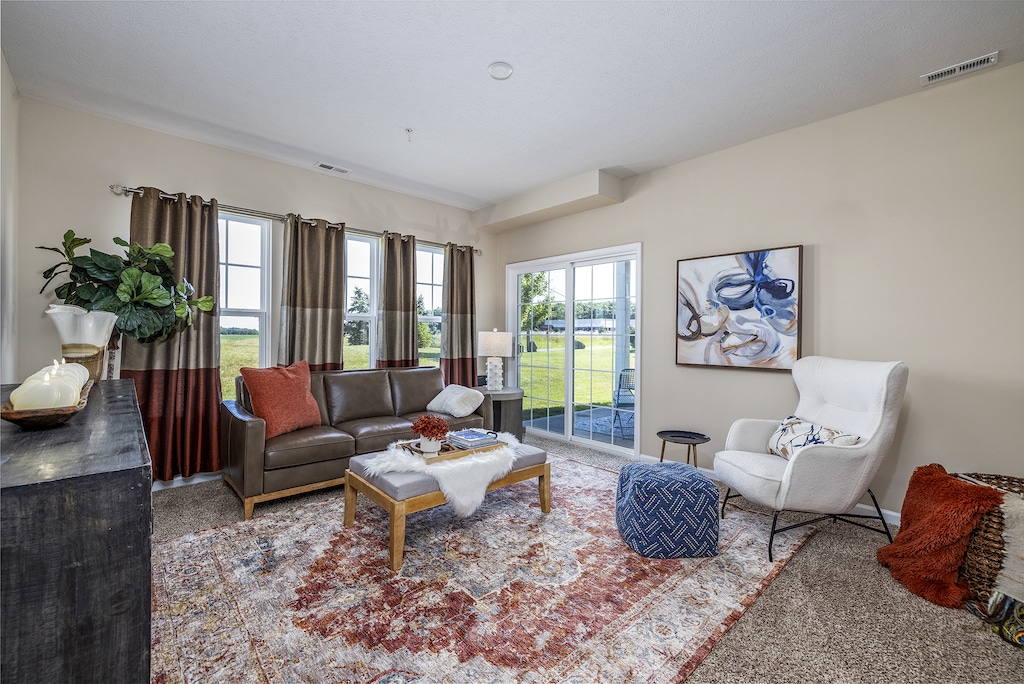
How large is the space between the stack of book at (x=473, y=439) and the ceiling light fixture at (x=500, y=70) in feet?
7.42

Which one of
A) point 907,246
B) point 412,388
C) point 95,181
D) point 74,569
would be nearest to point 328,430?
point 412,388

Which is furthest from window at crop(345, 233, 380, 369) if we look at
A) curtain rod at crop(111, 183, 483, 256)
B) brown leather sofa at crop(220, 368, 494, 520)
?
brown leather sofa at crop(220, 368, 494, 520)

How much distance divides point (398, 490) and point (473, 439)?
732 mm

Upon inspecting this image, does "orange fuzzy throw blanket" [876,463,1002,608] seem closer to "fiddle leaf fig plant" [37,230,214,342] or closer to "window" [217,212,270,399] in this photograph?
"fiddle leaf fig plant" [37,230,214,342]

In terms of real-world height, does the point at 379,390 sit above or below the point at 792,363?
below

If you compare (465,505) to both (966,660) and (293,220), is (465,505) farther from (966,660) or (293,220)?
(293,220)

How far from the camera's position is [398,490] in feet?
7.78

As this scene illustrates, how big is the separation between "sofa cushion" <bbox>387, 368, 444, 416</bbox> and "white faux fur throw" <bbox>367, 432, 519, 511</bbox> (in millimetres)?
1451

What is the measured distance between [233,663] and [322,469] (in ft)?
5.34

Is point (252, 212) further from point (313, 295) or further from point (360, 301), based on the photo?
point (360, 301)

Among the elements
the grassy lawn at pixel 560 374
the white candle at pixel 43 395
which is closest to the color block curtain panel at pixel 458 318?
the grassy lawn at pixel 560 374

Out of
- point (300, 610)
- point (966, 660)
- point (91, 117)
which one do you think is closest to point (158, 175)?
point (91, 117)

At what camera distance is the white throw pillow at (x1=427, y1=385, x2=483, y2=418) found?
4094mm

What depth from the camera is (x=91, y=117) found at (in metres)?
3.23
